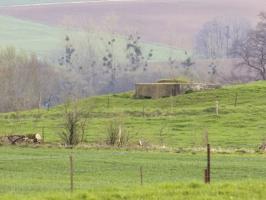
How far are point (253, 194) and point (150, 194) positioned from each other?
8.10 feet

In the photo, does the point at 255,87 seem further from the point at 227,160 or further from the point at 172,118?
the point at 227,160

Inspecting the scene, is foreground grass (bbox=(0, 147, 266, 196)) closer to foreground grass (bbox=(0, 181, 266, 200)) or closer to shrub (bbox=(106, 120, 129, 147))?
foreground grass (bbox=(0, 181, 266, 200))

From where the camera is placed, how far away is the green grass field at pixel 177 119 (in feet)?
171

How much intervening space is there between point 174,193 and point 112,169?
448 inches

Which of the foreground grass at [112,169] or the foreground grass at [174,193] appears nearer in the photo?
the foreground grass at [174,193]

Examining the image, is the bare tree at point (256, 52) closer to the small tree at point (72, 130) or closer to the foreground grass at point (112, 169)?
the small tree at point (72, 130)

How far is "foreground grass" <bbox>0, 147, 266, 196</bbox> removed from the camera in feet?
79.7

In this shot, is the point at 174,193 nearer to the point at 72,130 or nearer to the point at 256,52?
the point at 72,130

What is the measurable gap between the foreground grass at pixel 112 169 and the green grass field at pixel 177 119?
8820 millimetres

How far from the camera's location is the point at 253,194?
63.6ft

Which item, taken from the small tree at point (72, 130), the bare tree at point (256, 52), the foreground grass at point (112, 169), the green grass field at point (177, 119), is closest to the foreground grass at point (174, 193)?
the foreground grass at point (112, 169)

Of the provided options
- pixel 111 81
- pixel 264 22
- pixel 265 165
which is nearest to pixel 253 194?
pixel 265 165

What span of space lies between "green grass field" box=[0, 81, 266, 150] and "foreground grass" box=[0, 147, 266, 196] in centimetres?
882

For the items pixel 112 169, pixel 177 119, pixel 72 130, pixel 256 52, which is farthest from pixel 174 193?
pixel 256 52
